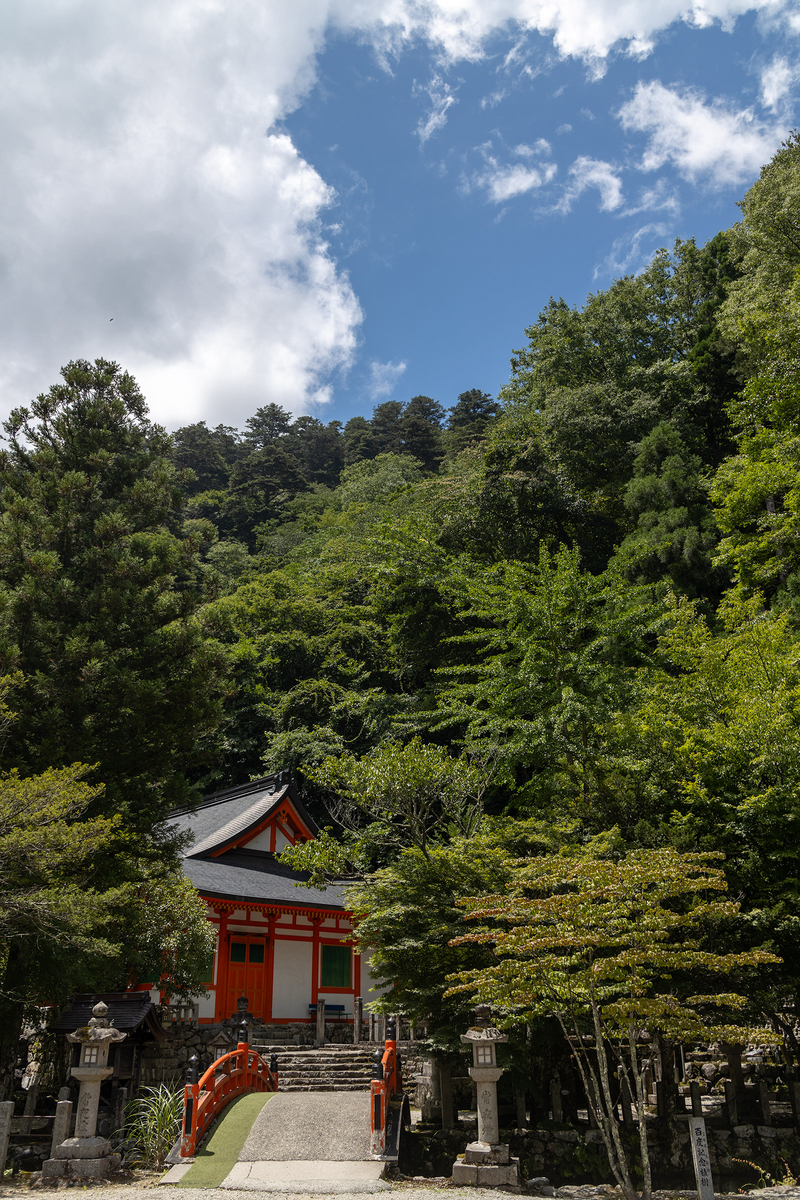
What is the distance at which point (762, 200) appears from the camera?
908 inches

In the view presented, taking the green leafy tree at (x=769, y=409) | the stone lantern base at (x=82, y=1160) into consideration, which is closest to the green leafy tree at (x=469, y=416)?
the green leafy tree at (x=769, y=409)

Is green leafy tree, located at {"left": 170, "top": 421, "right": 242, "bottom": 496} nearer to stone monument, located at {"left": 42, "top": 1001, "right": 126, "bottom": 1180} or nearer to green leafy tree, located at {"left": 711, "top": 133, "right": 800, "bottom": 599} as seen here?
green leafy tree, located at {"left": 711, "top": 133, "right": 800, "bottom": 599}

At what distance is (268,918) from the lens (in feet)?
64.0

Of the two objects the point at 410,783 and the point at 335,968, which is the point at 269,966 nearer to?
the point at 335,968

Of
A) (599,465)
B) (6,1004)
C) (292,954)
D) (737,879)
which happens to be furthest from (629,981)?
(599,465)

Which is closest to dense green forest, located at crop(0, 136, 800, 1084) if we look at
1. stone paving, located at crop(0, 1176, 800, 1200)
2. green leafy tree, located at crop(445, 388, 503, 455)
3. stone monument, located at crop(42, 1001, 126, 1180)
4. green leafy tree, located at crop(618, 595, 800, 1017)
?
green leafy tree, located at crop(618, 595, 800, 1017)

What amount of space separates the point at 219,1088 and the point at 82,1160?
224 cm

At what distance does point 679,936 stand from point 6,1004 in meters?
10.1

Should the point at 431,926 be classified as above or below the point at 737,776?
below

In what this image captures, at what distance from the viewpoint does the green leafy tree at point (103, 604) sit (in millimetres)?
13445

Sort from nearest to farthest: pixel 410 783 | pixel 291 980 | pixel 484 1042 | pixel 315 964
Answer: pixel 484 1042 → pixel 410 783 → pixel 291 980 → pixel 315 964

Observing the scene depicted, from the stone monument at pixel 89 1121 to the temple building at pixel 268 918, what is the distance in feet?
19.2

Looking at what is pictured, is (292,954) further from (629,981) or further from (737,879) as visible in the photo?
(629,981)

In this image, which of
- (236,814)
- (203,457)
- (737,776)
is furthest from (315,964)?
(203,457)
